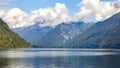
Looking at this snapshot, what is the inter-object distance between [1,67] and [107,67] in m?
43.4

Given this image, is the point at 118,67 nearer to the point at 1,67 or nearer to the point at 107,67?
the point at 107,67

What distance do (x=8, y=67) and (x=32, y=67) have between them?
386 inches

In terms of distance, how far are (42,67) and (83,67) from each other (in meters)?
17.3

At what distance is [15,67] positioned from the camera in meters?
116

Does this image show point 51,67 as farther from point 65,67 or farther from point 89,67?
point 89,67

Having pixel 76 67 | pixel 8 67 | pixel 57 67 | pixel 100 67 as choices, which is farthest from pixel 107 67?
pixel 8 67

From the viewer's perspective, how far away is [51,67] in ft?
391

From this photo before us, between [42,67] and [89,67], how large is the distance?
64.5ft

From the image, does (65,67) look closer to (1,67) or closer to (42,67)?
(42,67)

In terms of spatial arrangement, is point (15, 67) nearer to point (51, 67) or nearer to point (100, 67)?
point (51, 67)

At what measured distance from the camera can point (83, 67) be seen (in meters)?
120

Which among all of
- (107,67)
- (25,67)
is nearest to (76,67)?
(107,67)

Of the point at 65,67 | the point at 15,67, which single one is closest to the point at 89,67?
the point at 65,67

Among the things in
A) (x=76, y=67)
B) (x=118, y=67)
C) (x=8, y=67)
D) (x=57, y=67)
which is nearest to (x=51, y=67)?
(x=57, y=67)
